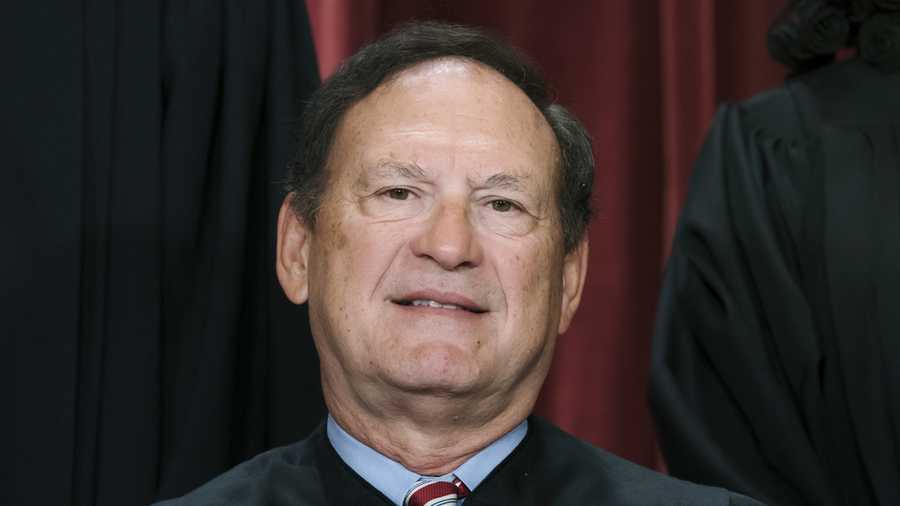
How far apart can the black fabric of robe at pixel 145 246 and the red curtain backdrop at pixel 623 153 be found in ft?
3.74

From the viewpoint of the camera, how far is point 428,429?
75.3 inches

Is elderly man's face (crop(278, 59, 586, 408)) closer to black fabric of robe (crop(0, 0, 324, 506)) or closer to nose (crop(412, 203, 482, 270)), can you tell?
nose (crop(412, 203, 482, 270))

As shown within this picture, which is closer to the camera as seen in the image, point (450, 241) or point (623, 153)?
point (450, 241)

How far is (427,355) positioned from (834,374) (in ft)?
2.69

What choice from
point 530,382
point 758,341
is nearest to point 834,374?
point 758,341

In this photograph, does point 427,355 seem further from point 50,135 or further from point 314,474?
point 50,135

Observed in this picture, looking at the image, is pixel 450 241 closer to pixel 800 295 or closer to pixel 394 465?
pixel 394 465

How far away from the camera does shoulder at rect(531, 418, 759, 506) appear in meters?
1.93

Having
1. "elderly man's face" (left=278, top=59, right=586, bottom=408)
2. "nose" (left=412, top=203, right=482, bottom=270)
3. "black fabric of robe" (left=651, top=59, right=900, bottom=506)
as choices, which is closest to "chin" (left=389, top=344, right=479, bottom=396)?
"elderly man's face" (left=278, top=59, right=586, bottom=408)

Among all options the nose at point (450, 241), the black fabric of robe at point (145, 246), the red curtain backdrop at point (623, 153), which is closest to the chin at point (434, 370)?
the nose at point (450, 241)

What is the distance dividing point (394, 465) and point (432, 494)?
0.26 feet

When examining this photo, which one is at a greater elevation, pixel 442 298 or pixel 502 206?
pixel 502 206

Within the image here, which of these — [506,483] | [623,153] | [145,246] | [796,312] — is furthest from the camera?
[623,153]

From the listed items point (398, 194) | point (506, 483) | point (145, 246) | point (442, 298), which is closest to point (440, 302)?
point (442, 298)
